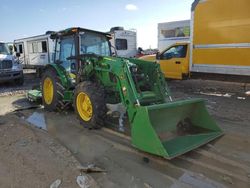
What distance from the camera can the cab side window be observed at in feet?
35.4

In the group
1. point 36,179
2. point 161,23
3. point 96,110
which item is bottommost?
point 36,179

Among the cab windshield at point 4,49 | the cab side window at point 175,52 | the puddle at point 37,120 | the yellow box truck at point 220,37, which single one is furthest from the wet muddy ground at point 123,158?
the cab windshield at point 4,49

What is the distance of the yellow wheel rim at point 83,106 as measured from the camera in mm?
5730

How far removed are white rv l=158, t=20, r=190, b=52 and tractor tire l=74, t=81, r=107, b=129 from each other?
9.20 metres

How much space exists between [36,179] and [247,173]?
2.87 m

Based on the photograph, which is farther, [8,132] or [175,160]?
[8,132]

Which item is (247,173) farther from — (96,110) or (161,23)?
(161,23)

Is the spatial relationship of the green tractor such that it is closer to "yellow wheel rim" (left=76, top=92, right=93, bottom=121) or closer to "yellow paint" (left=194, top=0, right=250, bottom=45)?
"yellow wheel rim" (left=76, top=92, right=93, bottom=121)

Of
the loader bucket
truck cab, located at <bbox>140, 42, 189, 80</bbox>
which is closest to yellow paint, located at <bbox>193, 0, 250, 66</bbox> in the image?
truck cab, located at <bbox>140, 42, 189, 80</bbox>

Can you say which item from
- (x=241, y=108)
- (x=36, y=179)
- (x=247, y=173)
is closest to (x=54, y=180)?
(x=36, y=179)

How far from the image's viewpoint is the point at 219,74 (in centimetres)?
891

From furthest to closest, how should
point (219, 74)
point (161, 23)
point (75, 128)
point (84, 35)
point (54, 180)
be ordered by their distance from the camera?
point (161, 23)
point (219, 74)
point (84, 35)
point (75, 128)
point (54, 180)

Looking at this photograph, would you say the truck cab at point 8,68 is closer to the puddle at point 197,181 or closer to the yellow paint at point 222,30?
the yellow paint at point 222,30

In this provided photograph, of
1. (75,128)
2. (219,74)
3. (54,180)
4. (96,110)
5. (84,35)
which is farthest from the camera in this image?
(219,74)
